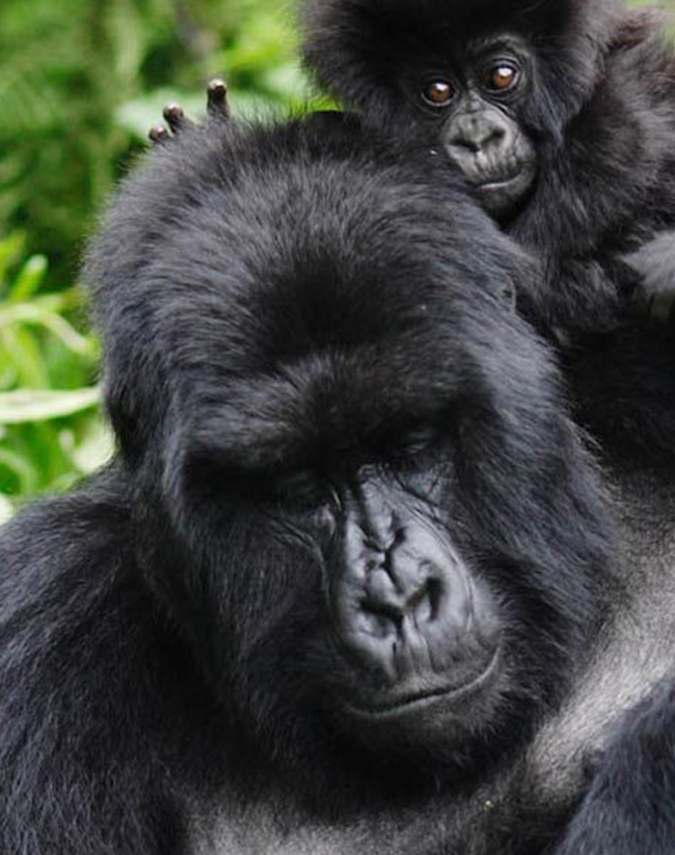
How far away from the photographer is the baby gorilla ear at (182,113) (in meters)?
4.41

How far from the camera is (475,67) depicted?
5109 mm

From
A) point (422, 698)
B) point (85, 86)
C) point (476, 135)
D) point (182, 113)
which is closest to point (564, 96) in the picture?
point (476, 135)

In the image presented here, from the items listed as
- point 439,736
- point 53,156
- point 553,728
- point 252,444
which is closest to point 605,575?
point 553,728

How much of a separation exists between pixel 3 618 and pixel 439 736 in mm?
1144

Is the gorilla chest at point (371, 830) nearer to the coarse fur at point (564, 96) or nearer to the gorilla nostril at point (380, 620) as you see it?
the gorilla nostril at point (380, 620)

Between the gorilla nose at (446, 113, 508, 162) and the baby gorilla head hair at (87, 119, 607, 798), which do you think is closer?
the baby gorilla head hair at (87, 119, 607, 798)

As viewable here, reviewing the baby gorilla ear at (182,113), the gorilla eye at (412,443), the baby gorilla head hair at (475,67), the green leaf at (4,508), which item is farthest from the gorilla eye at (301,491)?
the green leaf at (4,508)

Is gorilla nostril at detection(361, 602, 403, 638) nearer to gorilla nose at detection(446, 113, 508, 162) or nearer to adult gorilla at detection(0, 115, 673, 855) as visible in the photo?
adult gorilla at detection(0, 115, 673, 855)

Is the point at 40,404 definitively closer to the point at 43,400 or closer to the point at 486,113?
the point at 43,400

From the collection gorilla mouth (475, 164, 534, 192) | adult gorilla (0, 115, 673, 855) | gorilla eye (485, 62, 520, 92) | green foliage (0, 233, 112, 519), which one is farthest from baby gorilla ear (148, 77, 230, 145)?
green foliage (0, 233, 112, 519)

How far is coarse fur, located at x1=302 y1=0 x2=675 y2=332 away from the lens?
4.86 m

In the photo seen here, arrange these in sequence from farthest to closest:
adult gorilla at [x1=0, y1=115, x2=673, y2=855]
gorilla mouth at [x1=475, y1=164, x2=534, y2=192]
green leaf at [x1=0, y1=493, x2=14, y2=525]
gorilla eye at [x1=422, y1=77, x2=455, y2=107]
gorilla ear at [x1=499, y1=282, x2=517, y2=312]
A: green leaf at [x1=0, y1=493, x2=14, y2=525] → gorilla eye at [x1=422, y1=77, x2=455, y2=107] → gorilla mouth at [x1=475, y1=164, x2=534, y2=192] → gorilla ear at [x1=499, y1=282, x2=517, y2=312] → adult gorilla at [x1=0, y1=115, x2=673, y2=855]

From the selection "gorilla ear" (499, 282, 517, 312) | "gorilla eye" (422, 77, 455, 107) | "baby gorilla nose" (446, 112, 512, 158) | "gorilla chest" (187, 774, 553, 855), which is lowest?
"gorilla chest" (187, 774, 553, 855)

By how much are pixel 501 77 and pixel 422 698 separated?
2029 mm
